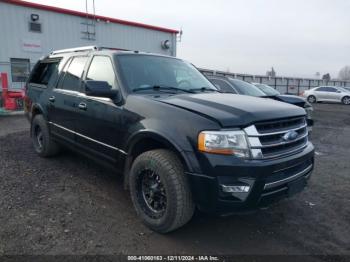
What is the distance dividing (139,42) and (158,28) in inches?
72.4

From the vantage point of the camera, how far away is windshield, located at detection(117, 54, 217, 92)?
12.7 feet

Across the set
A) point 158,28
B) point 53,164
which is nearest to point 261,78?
point 158,28

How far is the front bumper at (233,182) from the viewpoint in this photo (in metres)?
2.77

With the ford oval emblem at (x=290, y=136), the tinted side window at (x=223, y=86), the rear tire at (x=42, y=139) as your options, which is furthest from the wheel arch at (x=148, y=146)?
the tinted side window at (x=223, y=86)

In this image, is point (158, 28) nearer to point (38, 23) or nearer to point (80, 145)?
point (38, 23)

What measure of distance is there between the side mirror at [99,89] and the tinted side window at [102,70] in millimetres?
228

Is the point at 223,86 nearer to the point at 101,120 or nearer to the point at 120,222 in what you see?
the point at 101,120

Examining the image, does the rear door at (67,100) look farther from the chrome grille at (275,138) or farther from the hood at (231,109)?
the chrome grille at (275,138)

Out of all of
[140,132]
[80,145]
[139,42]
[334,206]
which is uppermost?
[139,42]

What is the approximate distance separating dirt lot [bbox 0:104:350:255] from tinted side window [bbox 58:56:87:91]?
138 cm

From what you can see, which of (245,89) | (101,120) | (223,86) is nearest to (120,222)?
(101,120)

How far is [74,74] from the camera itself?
473 cm

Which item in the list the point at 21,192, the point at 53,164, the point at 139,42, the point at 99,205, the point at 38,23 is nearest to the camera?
the point at 99,205

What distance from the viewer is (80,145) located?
4492 millimetres
